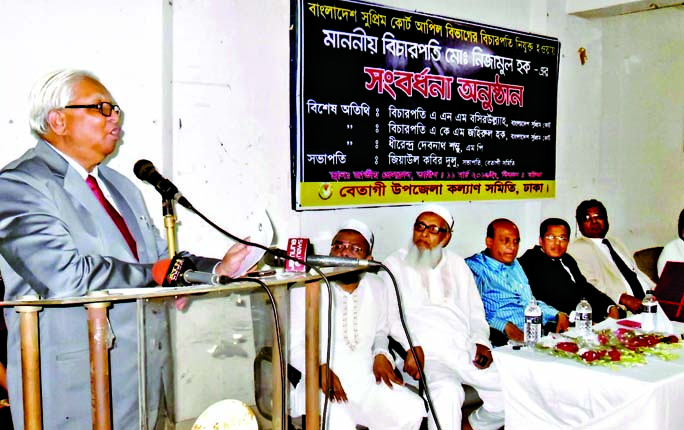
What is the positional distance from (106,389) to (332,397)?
1.63 metres

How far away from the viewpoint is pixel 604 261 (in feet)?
15.9

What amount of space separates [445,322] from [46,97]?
241 centimetres

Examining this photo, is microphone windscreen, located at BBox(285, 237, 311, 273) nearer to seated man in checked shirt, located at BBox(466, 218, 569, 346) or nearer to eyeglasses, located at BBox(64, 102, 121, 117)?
eyeglasses, located at BBox(64, 102, 121, 117)

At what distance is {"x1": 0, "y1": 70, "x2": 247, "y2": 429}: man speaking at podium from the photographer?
6.98 feet

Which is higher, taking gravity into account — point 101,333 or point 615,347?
point 101,333

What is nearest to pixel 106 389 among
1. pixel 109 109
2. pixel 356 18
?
pixel 109 109

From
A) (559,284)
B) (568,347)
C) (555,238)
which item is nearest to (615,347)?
(568,347)

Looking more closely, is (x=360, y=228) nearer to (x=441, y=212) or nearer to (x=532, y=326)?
(x=441, y=212)

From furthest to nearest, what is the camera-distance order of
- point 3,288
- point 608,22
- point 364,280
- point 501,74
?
1. point 608,22
2. point 501,74
3. point 364,280
4. point 3,288

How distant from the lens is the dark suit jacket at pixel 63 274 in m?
2.12

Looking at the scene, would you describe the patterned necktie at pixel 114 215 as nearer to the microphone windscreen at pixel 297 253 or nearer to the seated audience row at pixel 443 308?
the microphone windscreen at pixel 297 253

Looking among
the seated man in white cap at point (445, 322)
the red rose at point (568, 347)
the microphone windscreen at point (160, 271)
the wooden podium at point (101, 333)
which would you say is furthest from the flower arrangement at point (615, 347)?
the microphone windscreen at point (160, 271)

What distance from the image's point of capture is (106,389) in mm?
1774

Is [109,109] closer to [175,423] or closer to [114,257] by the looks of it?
[114,257]
